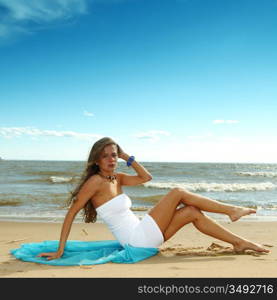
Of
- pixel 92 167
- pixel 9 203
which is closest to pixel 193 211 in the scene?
pixel 92 167

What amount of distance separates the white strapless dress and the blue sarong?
103 mm

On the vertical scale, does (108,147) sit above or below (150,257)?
above

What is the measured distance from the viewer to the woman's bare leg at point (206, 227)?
4797mm

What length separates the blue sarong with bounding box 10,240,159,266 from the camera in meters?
4.50

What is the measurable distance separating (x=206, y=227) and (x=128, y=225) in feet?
3.30

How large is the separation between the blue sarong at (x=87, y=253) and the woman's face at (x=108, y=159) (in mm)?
1038

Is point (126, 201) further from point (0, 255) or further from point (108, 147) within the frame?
point (0, 255)

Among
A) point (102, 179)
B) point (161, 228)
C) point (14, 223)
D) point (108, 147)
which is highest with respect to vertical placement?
point (108, 147)

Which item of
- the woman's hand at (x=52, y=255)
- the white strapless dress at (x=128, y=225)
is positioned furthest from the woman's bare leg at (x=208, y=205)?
the woman's hand at (x=52, y=255)
